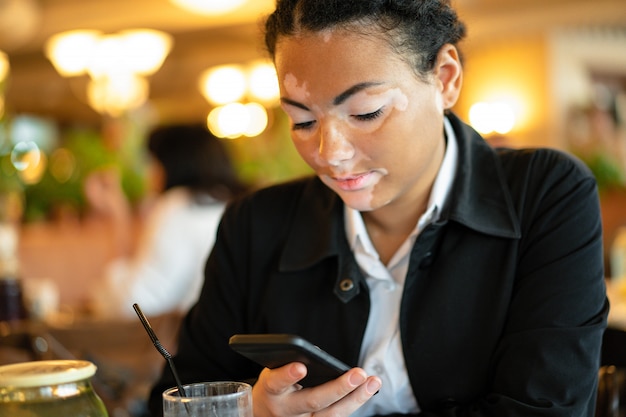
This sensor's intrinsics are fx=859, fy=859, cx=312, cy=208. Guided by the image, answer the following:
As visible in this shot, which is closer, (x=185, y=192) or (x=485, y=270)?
(x=485, y=270)

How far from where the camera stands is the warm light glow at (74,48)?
7.05 m

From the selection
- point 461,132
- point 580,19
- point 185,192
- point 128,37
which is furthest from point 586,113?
point 461,132

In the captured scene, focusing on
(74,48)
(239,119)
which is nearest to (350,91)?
(74,48)

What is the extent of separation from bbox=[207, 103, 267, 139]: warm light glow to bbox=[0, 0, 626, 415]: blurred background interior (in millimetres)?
19

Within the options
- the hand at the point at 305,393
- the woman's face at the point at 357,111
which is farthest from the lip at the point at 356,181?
the hand at the point at 305,393

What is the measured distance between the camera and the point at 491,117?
9.40 metres

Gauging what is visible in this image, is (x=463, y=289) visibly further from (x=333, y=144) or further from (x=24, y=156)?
(x=24, y=156)

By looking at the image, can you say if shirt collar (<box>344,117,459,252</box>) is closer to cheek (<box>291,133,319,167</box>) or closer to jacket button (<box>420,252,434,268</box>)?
jacket button (<box>420,252,434,268</box>)

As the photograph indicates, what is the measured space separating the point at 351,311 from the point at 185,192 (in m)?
2.06

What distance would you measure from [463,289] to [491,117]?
8326 mm

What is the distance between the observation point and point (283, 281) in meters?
1.45

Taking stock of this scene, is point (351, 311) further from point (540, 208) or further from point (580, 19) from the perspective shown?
point (580, 19)

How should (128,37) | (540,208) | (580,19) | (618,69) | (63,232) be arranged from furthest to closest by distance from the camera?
(618,69)
(580,19)
(128,37)
(63,232)
(540,208)

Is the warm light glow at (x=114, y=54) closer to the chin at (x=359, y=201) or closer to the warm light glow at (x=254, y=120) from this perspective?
the warm light glow at (x=254, y=120)
